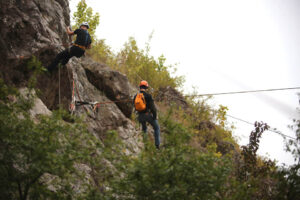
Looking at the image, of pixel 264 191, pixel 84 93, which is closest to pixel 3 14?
pixel 84 93

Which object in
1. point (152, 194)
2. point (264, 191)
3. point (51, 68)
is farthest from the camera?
point (51, 68)

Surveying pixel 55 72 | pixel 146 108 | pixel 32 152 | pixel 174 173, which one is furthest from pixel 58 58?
pixel 174 173

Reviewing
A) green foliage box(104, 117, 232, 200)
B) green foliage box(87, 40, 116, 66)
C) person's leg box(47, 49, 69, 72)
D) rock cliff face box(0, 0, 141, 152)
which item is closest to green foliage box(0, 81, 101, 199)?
green foliage box(104, 117, 232, 200)

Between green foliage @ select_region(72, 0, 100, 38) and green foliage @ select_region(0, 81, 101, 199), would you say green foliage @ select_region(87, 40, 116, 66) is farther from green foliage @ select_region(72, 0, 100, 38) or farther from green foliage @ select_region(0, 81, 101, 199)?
green foliage @ select_region(0, 81, 101, 199)

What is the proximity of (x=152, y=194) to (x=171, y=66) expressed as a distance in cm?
1765

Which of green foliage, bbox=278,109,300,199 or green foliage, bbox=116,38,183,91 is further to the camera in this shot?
green foliage, bbox=116,38,183,91

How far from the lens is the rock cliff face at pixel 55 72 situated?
26.6 feet

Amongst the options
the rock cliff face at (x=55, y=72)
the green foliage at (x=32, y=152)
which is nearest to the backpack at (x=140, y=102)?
the rock cliff face at (x=55, y=72)

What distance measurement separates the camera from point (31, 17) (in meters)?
8.68

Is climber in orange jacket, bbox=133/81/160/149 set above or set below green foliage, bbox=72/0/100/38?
below

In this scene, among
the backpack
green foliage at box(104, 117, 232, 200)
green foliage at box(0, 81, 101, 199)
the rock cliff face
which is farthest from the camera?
the backpack

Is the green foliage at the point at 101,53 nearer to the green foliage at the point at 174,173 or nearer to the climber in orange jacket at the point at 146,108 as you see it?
the climber in orange jacket at the point at 146,108

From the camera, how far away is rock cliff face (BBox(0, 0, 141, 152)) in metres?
8.10

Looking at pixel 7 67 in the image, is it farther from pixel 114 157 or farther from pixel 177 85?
pixel 177 85
